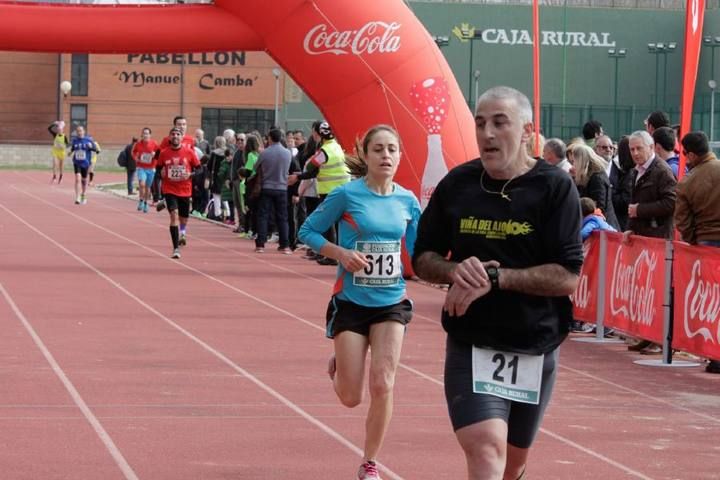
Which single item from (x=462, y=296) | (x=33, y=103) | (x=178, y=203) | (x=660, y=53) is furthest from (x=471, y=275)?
(x=660, y=53)

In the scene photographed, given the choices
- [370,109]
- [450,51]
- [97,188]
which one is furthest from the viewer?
[450,51]

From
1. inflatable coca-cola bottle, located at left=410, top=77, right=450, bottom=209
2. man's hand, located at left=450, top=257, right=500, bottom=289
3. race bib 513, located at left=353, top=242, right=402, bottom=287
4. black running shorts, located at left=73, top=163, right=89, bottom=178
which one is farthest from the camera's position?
black running shorts, located at left=73, top=163, right=89, bottom=178

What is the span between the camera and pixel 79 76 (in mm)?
81125

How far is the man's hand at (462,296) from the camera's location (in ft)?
17.3

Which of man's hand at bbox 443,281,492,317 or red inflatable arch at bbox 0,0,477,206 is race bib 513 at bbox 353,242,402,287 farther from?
red inflatable arch at bbox 0,0,477,206

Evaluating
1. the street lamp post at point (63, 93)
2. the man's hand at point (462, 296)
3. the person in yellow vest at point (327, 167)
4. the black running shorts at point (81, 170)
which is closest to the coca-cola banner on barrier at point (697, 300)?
the man's hand at point (462, 296)

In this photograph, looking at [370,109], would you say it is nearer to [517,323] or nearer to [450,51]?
[517,323]

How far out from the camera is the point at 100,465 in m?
7.96

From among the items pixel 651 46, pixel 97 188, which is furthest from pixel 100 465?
pixel 651 46

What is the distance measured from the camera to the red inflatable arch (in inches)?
749

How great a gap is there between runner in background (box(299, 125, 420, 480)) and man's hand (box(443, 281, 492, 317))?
2.35 metres

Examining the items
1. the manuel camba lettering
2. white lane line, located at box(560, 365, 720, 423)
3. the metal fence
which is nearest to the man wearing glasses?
white lane line, located at box(560, 365, 720, 423)

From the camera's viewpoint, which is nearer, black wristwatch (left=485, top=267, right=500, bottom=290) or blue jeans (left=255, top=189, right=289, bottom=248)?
black wristwatch (left=485, top=267, right=500, bottom=290)

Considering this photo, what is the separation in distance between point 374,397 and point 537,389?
228 centimetres
